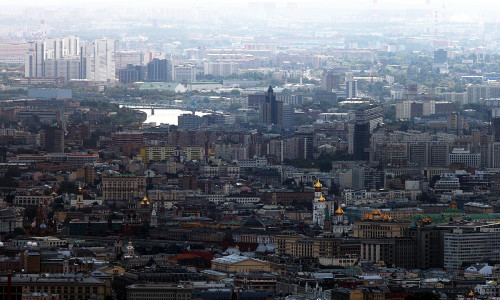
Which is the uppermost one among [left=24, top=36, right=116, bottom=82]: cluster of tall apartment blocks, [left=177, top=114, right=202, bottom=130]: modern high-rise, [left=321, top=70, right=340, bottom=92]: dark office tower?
[left=24, top=36, right=116, bottom=82]: cluster of tall apartment blocks

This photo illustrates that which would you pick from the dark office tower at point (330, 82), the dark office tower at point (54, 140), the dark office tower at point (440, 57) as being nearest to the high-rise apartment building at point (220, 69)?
the dark office tower at point (440, 57)

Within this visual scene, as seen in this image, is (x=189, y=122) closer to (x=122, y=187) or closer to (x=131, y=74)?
(x=122, y=187)

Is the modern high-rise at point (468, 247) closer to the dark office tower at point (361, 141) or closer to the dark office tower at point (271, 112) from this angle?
the dark office tower at point (361, 141)

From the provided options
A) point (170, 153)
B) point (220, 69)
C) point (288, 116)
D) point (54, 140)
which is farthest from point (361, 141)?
point (220, 69)

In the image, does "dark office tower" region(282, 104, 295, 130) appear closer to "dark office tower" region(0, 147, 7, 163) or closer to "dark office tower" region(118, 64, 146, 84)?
"dark office tower" region(0, 147, 7, 163)

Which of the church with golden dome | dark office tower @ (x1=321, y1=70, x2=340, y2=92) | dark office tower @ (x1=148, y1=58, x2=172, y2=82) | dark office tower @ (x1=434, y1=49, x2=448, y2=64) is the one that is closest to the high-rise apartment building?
dark office tower @ (x1=148, y1=58, x2=172, y2=82)

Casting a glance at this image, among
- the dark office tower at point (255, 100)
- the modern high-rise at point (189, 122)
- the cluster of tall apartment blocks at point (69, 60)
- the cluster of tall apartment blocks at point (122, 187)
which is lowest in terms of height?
the cluster of tall apartment blocks at point (122, 187)

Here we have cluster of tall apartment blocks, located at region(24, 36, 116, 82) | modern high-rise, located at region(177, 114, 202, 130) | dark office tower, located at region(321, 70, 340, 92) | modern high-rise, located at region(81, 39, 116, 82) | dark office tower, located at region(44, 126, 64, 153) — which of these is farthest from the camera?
modern high-rise, located at region(81, 39, 116, 82)
